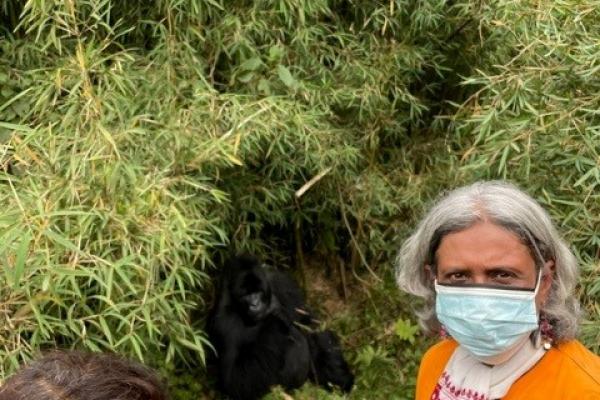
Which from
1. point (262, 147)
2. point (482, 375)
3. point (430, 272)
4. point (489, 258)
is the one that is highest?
point (489, 258)

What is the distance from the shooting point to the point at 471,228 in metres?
1.88

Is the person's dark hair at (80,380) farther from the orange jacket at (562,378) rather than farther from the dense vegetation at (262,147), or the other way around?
the dense vegetation at (262,147)

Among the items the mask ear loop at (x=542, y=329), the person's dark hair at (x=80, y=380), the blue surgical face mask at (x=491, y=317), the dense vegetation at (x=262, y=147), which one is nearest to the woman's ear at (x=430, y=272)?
the blue surgical face mask at (x=491, y=317)

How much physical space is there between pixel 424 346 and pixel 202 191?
1.76 meters

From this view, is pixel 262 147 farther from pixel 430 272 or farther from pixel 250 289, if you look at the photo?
pixel 430 272

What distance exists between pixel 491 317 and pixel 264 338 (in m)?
3.08

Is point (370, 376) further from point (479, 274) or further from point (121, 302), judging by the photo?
point (479, 274)

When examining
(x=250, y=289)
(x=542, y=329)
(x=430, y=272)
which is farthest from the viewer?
(x=250, y=289)

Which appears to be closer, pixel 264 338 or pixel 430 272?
pixel 430 272

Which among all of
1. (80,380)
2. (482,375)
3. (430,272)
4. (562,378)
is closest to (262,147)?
(430,272)

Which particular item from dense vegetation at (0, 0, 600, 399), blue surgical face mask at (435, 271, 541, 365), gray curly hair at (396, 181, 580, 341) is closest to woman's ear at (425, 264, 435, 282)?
gray curly hair at (396, 181, 580, 341)

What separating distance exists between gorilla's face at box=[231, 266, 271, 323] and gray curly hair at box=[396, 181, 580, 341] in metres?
2.51

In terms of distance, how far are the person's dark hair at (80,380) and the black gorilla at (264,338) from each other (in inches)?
122

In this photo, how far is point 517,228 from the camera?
6.11 ft
